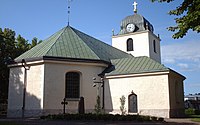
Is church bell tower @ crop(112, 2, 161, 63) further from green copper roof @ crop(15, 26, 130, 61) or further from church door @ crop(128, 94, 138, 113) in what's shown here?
church door @ crop(128, 94, 138, 113)

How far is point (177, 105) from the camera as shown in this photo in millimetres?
25328

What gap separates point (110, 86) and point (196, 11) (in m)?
15.5

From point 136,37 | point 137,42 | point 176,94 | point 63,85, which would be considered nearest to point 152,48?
point 137,42

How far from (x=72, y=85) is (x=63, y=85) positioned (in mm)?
1085

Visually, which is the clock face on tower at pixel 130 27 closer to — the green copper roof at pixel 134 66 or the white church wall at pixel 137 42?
the white church wall at pixel 137 42

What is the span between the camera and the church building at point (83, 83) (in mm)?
23203

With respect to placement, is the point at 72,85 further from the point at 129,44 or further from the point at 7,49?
the point at 129,44

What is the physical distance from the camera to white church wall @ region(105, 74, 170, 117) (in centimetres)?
2300

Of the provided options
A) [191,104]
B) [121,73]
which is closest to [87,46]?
[121,73]

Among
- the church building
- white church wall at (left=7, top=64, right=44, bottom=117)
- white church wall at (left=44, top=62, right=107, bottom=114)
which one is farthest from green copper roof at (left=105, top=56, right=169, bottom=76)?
white church wall at (left=7, top=64, right=44, bottom=117)

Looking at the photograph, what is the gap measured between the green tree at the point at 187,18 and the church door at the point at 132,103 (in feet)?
42.2

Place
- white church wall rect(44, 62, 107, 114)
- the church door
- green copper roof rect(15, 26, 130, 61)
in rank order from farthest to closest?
green copper roof rect(15, 26, 130, 61)
the church door
white church wall rect(44, 62, 107, 114)

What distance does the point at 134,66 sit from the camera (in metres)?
25.8

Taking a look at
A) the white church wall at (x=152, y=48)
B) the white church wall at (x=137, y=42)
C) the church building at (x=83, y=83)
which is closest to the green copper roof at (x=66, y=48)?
the church building at (x=83, y=83)
